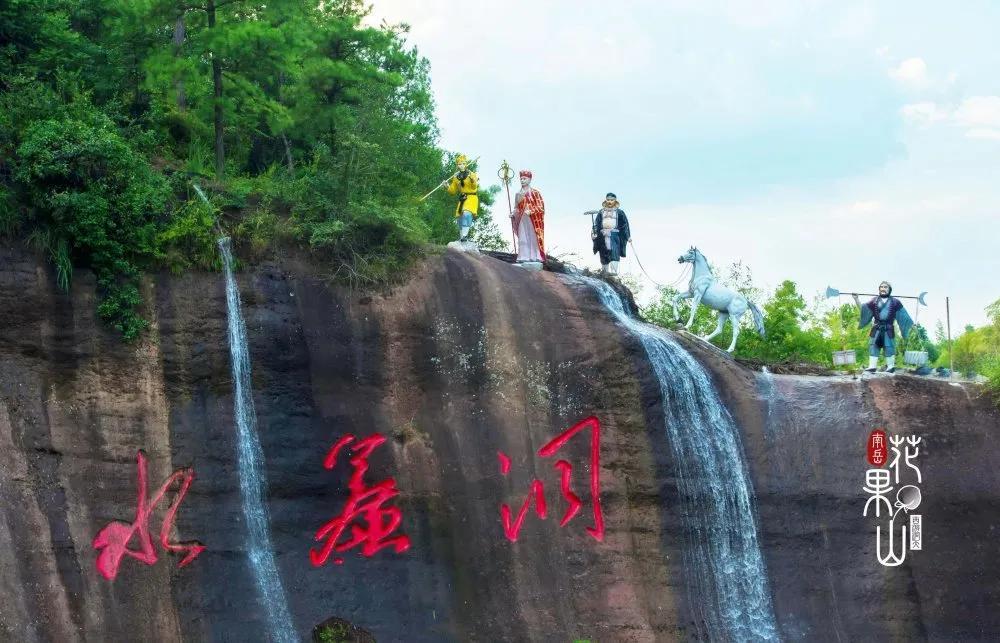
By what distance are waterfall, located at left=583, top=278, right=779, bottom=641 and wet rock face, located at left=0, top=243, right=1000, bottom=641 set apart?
0.16 meters

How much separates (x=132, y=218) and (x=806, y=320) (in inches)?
613

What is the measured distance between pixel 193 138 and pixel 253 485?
5.43m

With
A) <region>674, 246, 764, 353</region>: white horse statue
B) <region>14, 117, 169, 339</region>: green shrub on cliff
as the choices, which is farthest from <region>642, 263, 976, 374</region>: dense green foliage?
<region>14, 117, 169, 339</region>: green shrub on cliff

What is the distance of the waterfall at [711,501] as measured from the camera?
1213 centimetres

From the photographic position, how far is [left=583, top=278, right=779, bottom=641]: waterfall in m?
12.1

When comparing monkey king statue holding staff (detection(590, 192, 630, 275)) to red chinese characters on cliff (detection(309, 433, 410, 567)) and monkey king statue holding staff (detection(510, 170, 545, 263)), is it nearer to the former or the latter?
monkey king statue holding staff (detection(510, 170, 545, 263))

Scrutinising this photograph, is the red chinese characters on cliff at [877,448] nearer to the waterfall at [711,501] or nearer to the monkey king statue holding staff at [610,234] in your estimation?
the waterfall at [711,501]

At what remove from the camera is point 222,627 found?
10891mm

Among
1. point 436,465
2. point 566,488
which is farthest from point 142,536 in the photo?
point 566,488

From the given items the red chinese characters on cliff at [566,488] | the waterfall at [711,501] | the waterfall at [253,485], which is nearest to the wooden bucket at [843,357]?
the waterfall at [711,501]

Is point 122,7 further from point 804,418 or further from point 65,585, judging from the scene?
point 804,418

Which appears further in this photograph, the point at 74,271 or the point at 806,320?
the point at 806,320

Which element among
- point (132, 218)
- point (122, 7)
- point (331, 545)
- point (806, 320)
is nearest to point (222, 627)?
point (331, 545)

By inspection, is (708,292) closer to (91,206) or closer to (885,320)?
(885,320)
